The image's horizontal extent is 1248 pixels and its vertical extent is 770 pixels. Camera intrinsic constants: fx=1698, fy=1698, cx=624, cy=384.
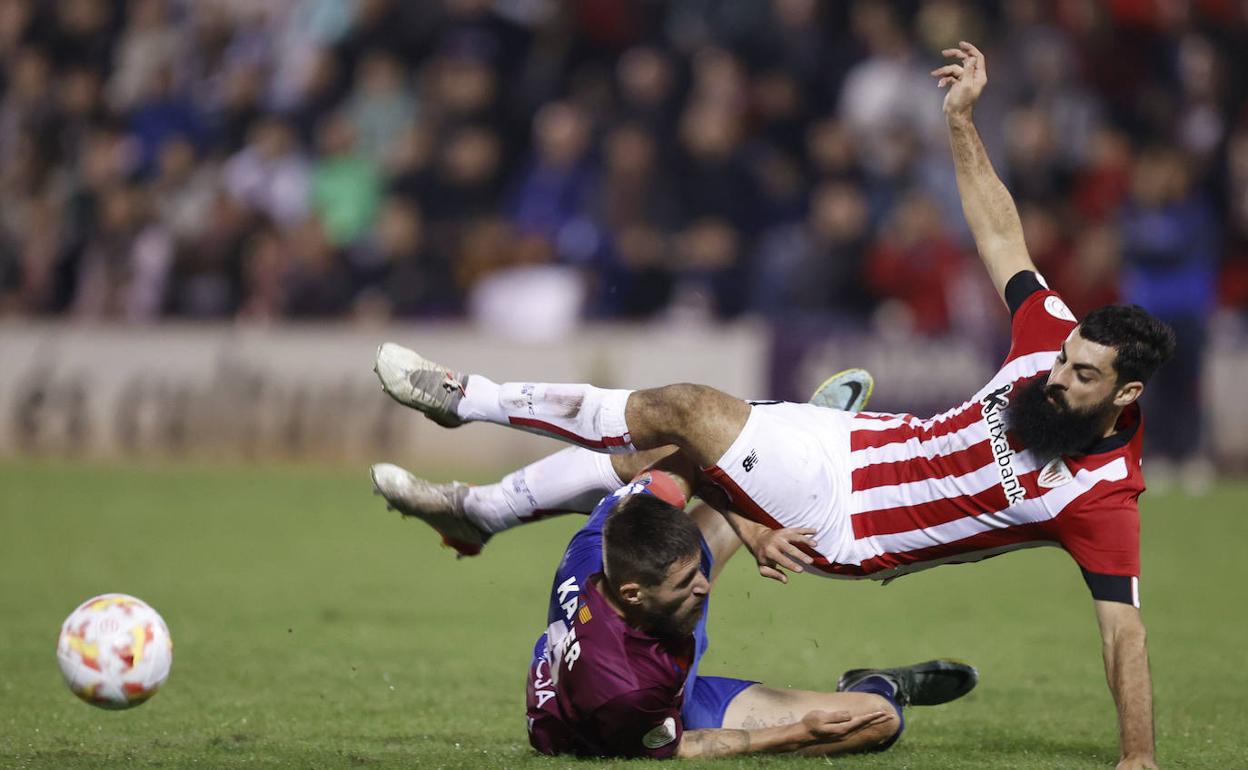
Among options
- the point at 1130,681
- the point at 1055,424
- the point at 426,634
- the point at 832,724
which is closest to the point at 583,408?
the point at 832,724

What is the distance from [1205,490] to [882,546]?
30.1 ft

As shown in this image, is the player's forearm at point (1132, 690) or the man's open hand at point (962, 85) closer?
the player's forearm at point (1132, 690)

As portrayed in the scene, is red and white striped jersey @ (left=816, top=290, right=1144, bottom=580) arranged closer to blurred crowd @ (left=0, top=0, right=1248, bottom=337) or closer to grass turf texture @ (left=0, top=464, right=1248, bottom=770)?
grass turf texture @ (left=0, top=464, right=1248, bottom=770)

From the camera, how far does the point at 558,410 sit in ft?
20.7

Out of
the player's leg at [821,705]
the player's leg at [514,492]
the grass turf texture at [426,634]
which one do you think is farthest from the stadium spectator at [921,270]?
the player's leg at [821,705]

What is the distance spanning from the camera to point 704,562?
6191mm

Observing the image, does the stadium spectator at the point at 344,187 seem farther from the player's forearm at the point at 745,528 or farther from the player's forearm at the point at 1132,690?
the player's forearm at the point at 1132,690

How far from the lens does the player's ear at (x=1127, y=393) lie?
5812 mm

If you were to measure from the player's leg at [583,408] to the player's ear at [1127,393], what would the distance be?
1.31 meters

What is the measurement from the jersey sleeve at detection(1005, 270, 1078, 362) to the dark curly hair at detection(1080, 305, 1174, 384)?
1.50 feet

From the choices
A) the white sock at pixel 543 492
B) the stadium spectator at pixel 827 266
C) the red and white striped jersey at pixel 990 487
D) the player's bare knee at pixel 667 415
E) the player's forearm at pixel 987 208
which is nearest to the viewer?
the red and white striped jersey at pixel 990 487

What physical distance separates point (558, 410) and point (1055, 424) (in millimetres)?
1787

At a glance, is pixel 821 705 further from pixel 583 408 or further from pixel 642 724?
pixel 583 408

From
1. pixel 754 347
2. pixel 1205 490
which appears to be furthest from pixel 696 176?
pixel 1205 490
